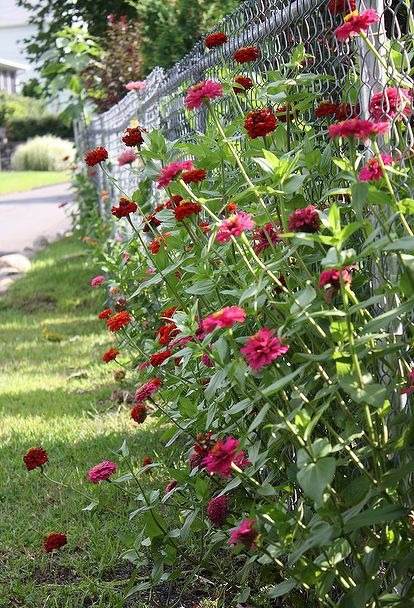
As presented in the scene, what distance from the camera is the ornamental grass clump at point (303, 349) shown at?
2037 millimetres

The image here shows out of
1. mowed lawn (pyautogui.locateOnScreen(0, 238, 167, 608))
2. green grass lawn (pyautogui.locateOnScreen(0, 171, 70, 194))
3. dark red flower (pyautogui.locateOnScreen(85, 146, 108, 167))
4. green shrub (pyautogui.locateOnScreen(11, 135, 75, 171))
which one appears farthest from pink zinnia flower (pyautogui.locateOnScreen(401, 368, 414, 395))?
green shrub (pyautogui.locateOnScreen(11, 135, 75, 171))

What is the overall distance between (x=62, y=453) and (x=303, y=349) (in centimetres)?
271

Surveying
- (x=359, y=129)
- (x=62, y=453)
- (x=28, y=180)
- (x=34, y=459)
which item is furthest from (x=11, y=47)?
(x=359, y=129)

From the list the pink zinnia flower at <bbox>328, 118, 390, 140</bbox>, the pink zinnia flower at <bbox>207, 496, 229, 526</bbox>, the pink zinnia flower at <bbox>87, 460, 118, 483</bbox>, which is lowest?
the pink zinnia flower at <bbox>207, 496, 229, 526</bbox>

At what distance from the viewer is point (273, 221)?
254cm

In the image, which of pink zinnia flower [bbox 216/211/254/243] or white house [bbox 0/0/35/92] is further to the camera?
white house [bbox 0/0/35/92]

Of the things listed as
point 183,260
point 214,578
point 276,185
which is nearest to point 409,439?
point 276,185

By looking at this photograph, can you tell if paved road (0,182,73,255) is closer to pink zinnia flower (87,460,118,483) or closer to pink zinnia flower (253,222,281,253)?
pink zinnia flower (87,460,118,483)

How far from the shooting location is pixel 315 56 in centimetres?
314

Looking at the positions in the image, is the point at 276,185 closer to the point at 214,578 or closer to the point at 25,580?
the point at 214,578

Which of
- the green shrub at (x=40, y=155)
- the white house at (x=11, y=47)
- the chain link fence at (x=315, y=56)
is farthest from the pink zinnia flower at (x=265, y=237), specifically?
the white house at (x=11, y=47)

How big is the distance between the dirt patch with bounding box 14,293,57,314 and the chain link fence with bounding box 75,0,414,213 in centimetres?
423

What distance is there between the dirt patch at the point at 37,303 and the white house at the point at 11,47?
200 feet

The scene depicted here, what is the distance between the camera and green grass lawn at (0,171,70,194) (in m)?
33.8
